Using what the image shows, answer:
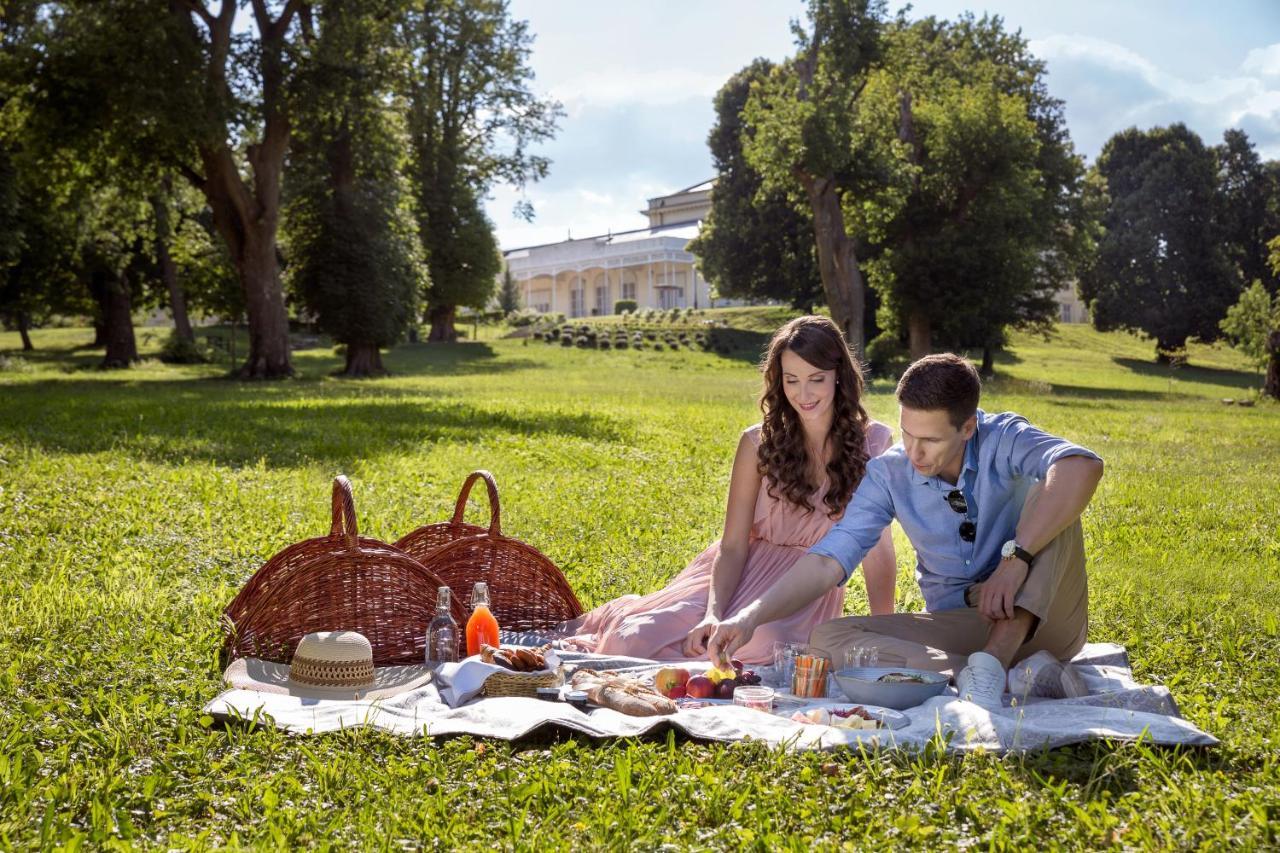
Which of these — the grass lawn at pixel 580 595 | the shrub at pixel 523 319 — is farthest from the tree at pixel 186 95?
the shrub at pixel 523 319

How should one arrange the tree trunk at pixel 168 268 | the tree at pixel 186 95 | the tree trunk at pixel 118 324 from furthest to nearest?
the tree trunk at pixel 118 324
the tree trunk at pixel 168 268
the tree at pixel 186 95

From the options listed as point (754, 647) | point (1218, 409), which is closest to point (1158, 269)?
point (1218, 409)

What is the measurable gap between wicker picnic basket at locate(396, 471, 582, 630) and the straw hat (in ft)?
3.59

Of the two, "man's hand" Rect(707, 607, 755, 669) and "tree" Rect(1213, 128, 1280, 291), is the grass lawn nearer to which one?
"man's hand" Rect(707, 607, 755, 669)

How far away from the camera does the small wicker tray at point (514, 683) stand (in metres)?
4.71

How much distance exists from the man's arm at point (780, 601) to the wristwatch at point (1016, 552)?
0.67 meters

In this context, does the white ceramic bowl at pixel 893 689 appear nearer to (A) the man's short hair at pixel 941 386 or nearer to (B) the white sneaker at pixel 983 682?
(B) the white sneaker at pixel 983 682

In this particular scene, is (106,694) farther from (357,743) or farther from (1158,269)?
(1158,269)

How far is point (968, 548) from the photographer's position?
4930 mm

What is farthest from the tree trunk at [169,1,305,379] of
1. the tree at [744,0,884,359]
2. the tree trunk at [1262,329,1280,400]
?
the tree trunk at [1262,329,1280,400]

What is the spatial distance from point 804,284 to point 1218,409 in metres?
22.2

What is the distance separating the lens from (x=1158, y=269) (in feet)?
177

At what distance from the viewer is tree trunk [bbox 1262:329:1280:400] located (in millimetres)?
30125

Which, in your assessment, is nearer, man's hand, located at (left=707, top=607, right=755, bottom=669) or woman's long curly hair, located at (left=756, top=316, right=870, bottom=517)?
man's hand, located at (left=707, top=607, right=755, bottom=669)
